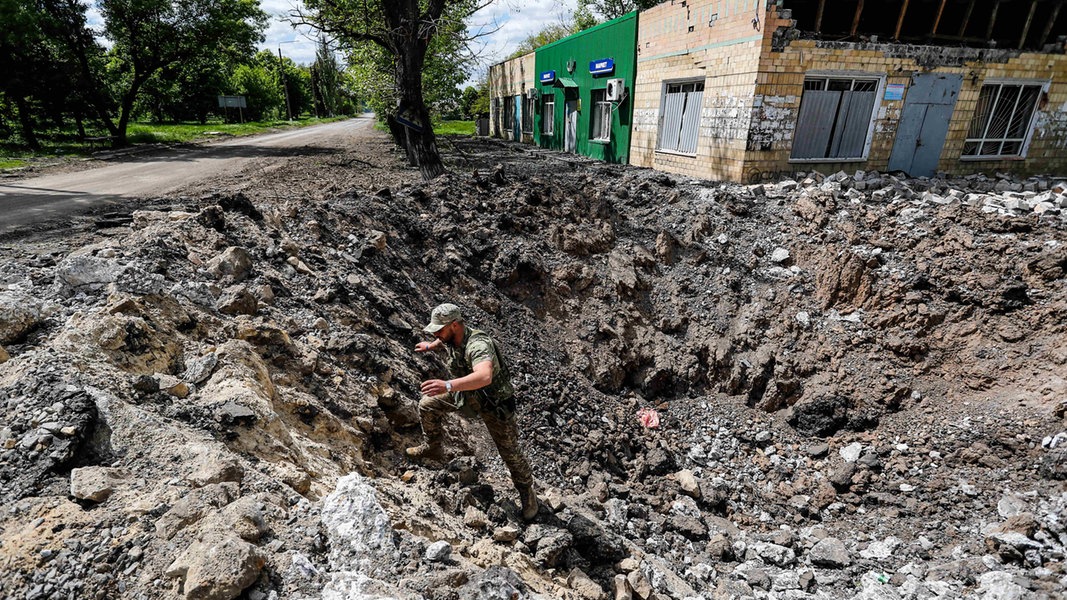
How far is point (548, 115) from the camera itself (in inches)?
827

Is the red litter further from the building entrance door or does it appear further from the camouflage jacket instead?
the building entrance door

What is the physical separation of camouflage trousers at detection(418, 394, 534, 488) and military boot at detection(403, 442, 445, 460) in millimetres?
73

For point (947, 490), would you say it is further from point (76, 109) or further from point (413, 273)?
point (76, 109)

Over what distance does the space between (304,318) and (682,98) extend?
10.6 metres

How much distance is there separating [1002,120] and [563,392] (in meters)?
12.7

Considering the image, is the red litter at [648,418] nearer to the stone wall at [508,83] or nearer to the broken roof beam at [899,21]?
the broken roof beam at [899,21]

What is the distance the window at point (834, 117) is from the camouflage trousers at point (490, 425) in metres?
9.59

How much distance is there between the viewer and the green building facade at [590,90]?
47.8ft

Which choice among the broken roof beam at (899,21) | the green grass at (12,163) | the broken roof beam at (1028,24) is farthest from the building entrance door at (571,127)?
the green grass at (12,163)

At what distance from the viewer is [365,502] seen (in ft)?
9.20

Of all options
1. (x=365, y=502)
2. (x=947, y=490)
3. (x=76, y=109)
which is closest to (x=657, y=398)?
(x=947, y=490)

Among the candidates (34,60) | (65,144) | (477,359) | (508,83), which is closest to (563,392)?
(477,359)

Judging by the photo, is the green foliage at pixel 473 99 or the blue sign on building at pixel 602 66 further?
the green foliage at pixel 473 99

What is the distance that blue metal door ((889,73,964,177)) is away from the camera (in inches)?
420
